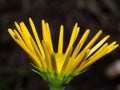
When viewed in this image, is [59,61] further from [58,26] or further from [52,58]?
[58,26]

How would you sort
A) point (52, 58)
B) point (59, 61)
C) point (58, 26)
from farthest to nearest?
point (58, 26), point (59, 61), point (52, 58)

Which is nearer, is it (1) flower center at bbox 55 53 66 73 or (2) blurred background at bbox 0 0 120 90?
(1) flower center at bbox 55 53 66 73

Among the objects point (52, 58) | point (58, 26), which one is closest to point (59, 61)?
point (52, 58)

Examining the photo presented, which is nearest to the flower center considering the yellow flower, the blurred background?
the yellow flower

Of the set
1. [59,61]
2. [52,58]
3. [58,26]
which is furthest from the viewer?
[58,26]

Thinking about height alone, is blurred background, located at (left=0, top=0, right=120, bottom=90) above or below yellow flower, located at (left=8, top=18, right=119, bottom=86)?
above

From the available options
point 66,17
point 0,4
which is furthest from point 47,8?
point 0,4

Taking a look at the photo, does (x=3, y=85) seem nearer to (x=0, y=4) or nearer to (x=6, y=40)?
(x=6, y=40)

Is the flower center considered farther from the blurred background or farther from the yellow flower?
the blurred background

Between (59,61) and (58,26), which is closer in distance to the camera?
(59,61)

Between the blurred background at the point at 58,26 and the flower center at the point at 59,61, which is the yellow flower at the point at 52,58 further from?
the blurred background at the point at 58,26
